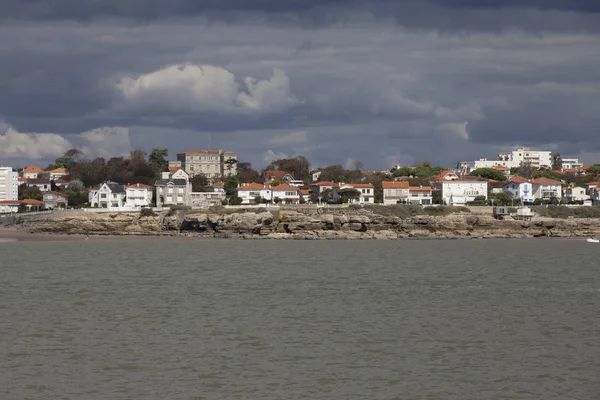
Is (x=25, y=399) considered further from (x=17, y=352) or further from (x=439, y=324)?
(x=439, y=324)

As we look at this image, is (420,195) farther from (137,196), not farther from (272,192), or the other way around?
(137,196)

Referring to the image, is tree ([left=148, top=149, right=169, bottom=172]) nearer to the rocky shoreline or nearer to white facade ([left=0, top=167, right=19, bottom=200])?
white facade ([left=0, top=167, right=19, bottom=200])

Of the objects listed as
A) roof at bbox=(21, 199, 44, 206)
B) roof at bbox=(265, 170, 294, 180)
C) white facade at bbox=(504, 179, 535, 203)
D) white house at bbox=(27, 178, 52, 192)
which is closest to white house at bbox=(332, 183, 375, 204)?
white facade at bbox=(504, 179, 535, 203)

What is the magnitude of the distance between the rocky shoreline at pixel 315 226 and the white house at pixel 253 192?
1061 inches

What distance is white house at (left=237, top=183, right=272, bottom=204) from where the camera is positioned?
444 ft

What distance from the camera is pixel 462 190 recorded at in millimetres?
142000

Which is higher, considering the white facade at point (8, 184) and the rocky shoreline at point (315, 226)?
the white facade at point (8, 184)

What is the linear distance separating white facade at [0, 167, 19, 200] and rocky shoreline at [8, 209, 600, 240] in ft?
153

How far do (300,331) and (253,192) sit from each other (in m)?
106

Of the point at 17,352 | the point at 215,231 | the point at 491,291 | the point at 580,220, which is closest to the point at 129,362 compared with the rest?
the point at 17,352

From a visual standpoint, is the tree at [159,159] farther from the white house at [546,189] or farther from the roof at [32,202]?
the white house at [546,189]

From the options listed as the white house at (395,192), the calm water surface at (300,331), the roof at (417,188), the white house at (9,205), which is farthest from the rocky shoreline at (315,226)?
the calm water surface at (300,331)

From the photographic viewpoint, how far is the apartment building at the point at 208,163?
193 meters

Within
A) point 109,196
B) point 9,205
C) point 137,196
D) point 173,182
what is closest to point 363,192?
point 173,182
